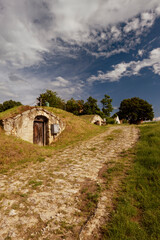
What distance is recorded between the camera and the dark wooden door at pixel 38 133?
12.9 meters

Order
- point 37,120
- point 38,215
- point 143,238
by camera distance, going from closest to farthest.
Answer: point 143,238 < point 38,215 < point 37,120

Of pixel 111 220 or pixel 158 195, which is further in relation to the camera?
pixel 158 195

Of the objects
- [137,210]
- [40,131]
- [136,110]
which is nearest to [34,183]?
[137,210]

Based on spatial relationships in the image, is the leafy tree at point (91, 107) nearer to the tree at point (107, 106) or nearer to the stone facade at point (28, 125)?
the tree at point (107, 106)

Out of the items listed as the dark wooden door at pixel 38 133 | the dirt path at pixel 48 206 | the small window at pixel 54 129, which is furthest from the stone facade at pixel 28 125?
the dirt path at pixel 48 206

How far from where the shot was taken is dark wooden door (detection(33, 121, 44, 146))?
12.9 meters

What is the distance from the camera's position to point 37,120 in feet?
43.1

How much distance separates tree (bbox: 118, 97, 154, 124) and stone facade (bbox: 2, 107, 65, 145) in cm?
4104

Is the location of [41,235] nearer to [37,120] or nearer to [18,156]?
[18,156]

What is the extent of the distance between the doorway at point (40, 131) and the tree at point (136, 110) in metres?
41.7

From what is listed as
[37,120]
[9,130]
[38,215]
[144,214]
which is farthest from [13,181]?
[37,120]

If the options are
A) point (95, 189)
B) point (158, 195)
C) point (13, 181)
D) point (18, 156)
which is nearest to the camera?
point (158, 195)

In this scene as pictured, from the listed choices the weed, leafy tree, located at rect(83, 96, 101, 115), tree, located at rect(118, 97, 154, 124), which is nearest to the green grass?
the weed

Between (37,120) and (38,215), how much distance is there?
11.2 meters
